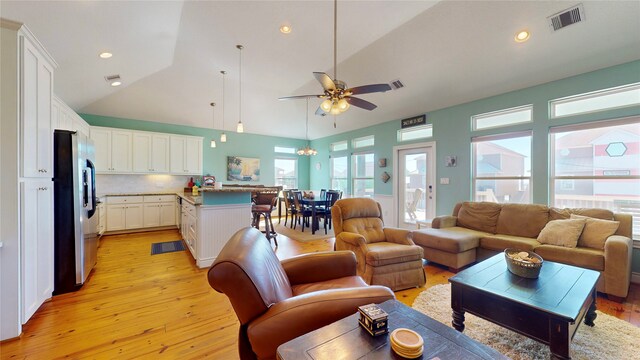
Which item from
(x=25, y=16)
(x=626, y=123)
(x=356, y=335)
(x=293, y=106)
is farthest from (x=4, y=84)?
(x=626, y=123)

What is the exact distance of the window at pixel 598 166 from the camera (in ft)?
10.00

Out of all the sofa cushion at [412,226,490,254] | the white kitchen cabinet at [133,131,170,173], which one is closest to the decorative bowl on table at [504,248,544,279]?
the sofa cushion at [412,226,490,254]

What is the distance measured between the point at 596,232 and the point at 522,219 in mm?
751

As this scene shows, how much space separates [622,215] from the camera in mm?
2848

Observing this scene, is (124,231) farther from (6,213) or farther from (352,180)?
(352,180)

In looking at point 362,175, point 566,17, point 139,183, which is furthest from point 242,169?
point 566,17

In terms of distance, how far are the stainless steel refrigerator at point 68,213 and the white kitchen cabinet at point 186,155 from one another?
3.40 meters

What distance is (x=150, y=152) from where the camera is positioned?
577cm

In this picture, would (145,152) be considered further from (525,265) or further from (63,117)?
(525,265)

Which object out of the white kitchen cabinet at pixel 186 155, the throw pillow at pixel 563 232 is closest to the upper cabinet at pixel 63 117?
the white kitchen cabinet at pixel 186 155

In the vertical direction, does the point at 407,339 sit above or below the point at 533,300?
above

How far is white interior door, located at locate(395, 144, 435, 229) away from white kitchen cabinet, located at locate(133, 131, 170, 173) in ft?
18.8

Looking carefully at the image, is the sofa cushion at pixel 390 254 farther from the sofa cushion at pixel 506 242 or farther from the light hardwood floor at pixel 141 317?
the sofa cushion at pixel 506 242

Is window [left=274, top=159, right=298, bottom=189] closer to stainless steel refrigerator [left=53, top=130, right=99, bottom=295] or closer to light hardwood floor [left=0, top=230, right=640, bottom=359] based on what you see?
light hardwood floor [left=0, top=230, right=640, bottom=359]
